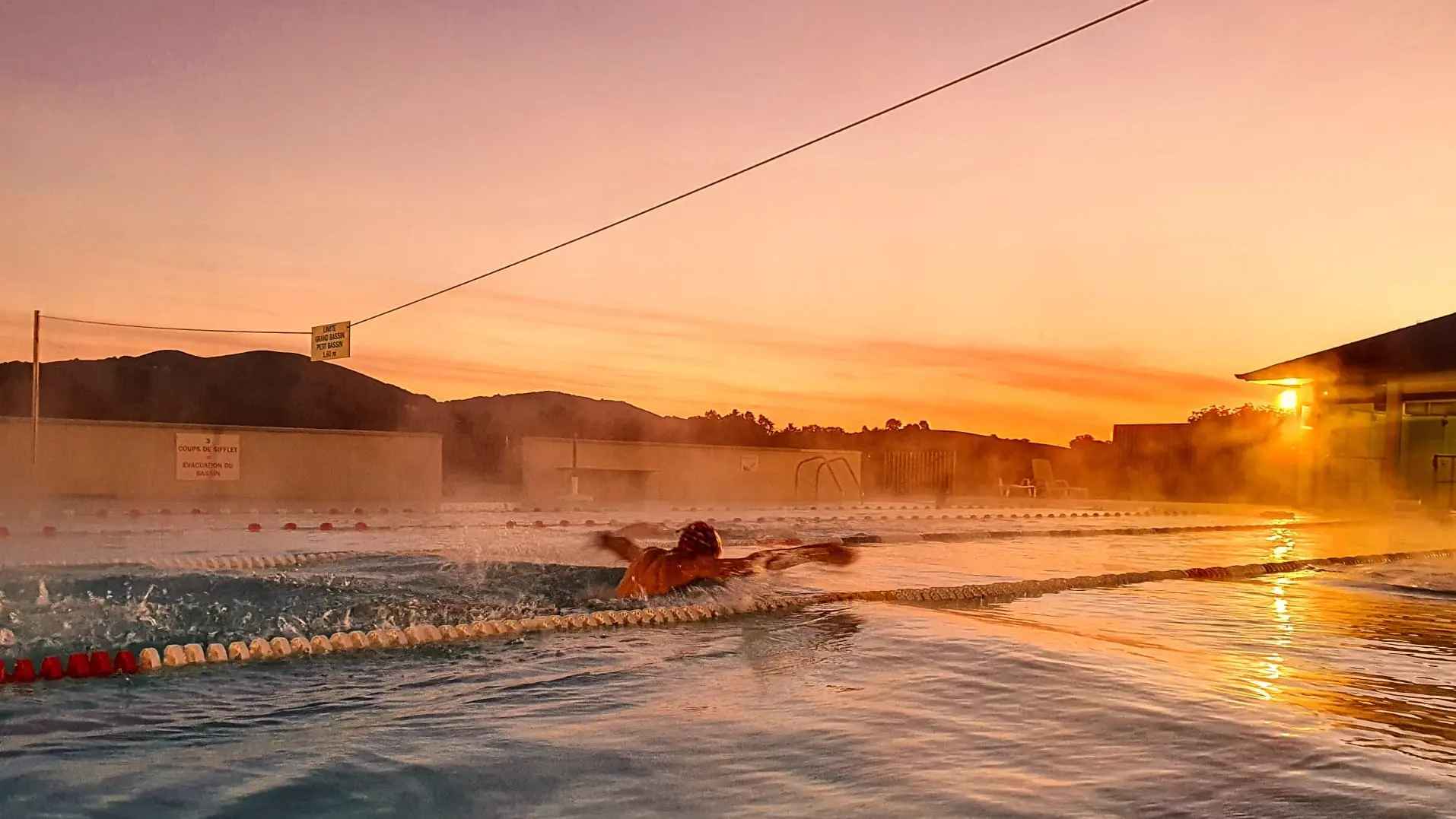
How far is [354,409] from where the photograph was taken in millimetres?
58312

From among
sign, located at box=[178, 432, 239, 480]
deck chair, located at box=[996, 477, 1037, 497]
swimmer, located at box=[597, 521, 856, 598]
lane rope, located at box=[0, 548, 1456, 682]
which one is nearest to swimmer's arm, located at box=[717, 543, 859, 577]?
swimmer, located at box=[597, 521, 856, 598]

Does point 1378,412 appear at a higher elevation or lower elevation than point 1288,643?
higher

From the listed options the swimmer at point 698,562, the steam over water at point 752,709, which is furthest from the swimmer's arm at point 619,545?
the steam over water at point 752,709

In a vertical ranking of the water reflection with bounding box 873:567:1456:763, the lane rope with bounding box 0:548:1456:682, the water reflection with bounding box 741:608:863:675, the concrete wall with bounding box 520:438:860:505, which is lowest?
the water reflection with bounding box 873:567:1456:763

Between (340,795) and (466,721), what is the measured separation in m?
0.90

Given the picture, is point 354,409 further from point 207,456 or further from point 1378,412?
point 1378,412

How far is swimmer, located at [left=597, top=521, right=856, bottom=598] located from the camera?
792 cm

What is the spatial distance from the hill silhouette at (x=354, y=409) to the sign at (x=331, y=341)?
1326 centimetres

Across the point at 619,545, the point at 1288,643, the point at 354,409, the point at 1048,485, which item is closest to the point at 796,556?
the point at 619,545

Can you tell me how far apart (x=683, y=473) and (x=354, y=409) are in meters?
37.2

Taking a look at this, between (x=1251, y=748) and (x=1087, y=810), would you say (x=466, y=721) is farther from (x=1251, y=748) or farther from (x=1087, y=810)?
(x=1251, y=748)

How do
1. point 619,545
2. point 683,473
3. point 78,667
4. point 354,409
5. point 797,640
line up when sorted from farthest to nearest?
point 354,409, point 683,473, point 619,545, point 797,640, point 78,667

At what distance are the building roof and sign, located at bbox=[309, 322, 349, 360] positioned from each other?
17119mm

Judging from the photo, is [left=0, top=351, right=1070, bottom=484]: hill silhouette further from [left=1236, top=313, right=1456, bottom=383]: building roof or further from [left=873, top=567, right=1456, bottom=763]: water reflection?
[left=873, top=567, right=1456, bottom=763]: water reflection
